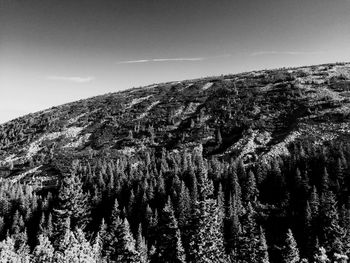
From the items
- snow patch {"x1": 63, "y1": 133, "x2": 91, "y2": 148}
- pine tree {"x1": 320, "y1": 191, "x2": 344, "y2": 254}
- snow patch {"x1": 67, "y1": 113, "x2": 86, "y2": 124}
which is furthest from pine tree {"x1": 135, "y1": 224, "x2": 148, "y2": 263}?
snow patch {"x1": 67, "y1": 113, "x2": 86, "y2": 124}

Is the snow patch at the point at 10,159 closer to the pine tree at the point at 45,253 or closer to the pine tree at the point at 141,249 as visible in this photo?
the pine tree at the point at 141,249

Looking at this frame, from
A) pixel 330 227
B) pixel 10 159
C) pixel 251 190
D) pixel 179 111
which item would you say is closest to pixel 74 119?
pixel 10 159

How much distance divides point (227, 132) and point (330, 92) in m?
50.6

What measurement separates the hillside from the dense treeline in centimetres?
32

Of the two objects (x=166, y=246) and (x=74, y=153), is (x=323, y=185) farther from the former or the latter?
(x=74, y=153)

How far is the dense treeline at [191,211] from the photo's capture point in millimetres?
40781

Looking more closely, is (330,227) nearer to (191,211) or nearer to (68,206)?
(191,211)

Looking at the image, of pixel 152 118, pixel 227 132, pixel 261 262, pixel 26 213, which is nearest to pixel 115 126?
pixel 152 118

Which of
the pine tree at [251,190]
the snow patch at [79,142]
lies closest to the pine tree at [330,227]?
the pine tree at [251,190]

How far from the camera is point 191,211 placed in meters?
65.5

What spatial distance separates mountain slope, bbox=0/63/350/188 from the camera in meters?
114

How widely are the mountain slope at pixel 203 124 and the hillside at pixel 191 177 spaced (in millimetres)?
726

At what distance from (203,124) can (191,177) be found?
50.6 meters

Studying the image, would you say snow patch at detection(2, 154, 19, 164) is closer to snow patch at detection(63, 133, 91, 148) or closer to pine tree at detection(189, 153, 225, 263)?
snow patch at detection(63, 133, 91, 148)
